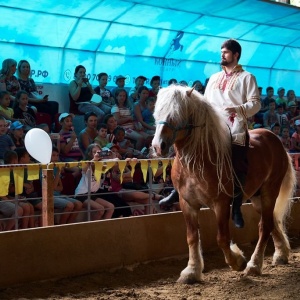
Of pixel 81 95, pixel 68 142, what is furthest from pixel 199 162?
pixel 81 95

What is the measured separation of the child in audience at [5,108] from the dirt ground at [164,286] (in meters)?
3.27

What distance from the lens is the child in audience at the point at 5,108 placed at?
889cm

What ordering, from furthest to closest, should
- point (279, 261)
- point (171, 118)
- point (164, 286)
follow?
point (279, 261), point (164, 286), point (171, 118)

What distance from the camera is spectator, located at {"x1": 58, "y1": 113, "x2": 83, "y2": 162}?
9078 mm

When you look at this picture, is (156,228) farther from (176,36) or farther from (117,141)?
(176,36)

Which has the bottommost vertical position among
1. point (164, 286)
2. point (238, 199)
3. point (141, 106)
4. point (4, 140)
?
point (164, 286)

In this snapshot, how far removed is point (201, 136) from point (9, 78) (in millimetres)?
4265

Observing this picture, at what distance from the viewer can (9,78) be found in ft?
31.0

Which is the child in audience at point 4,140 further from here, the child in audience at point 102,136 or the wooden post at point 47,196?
the wooden post at point 47,196

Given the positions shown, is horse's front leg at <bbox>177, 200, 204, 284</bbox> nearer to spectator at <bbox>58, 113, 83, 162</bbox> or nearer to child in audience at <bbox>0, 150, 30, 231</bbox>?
child in audience at <bbox>0, 150, 30, 231</bbox>

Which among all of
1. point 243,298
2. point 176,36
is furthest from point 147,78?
point 243,298

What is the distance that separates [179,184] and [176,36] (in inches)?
278

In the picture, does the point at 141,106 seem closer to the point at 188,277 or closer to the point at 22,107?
the point at 22,107

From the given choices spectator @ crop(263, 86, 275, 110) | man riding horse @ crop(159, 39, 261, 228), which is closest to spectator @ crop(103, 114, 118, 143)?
man riding horse @ crop(159, 39, 261, 228)
